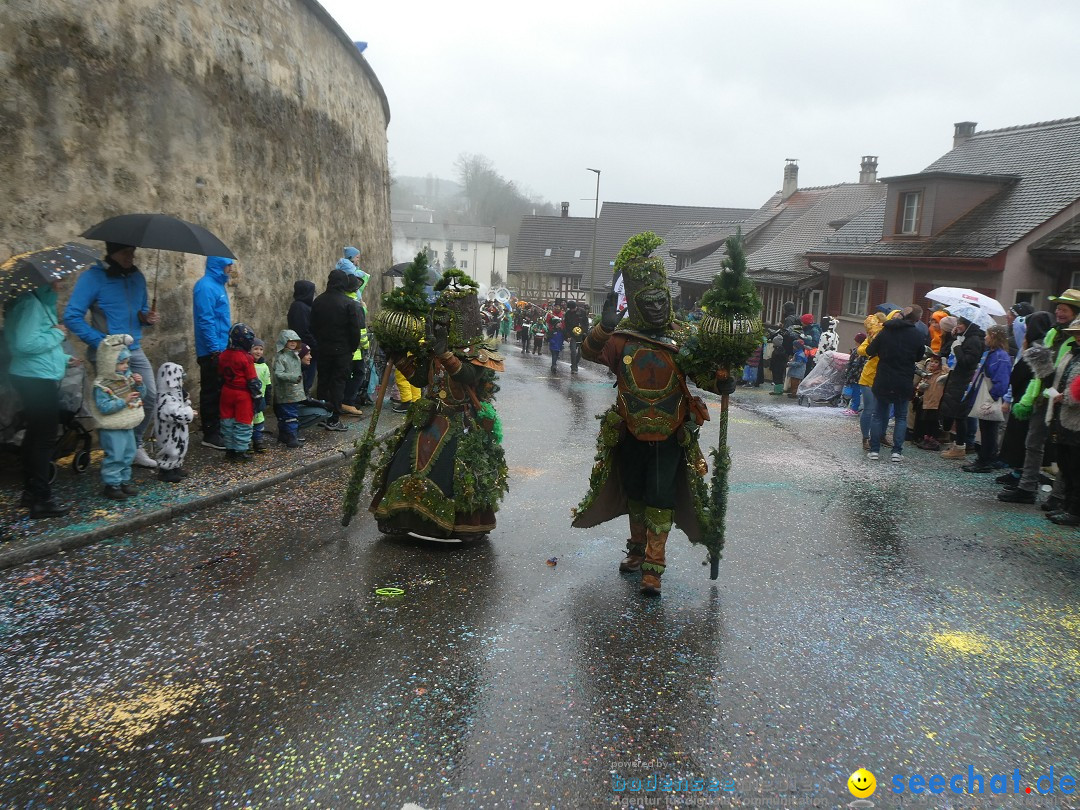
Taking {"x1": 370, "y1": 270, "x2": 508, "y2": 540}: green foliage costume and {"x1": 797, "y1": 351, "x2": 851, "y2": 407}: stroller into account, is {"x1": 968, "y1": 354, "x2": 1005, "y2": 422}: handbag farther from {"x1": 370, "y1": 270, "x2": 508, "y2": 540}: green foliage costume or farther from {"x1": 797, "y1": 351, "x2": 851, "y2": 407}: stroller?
{"x1": 370, "y1": 270, "x2": 508, "y2": 540}: green foliage costume

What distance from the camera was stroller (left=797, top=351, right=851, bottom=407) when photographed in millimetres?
14220

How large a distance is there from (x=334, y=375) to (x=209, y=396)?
1.94 metres

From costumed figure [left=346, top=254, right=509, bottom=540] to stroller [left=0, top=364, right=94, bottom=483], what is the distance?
2506 mm

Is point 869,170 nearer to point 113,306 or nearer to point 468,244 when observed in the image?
point 113,306

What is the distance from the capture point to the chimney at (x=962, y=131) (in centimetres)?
2511

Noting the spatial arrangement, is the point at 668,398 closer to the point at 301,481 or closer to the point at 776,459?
the point at 301,481

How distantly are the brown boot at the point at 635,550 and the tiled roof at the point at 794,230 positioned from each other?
21023mm

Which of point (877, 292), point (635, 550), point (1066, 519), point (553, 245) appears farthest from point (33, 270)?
point (553, 245)

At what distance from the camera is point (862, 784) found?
325 centimetres

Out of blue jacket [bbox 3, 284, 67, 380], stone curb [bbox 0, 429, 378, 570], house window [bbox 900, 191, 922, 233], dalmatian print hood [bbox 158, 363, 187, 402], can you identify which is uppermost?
house window [bbox 900, 191, 922, 233]

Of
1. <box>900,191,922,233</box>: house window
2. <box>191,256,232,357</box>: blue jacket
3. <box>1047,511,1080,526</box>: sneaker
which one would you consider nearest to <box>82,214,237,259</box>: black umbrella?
<box>191,256,232,357</box>: blue jacket

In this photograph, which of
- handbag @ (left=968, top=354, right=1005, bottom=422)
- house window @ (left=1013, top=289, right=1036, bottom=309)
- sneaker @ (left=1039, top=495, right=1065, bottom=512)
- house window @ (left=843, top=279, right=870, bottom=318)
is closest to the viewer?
sneaker @ (left=1039, top=495, right=1065, bottom=512)

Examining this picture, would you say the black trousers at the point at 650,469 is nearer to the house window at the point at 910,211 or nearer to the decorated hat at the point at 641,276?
the decorated hat at the point at 641,276

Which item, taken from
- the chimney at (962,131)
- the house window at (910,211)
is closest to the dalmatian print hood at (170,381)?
the house window at (910,211)
